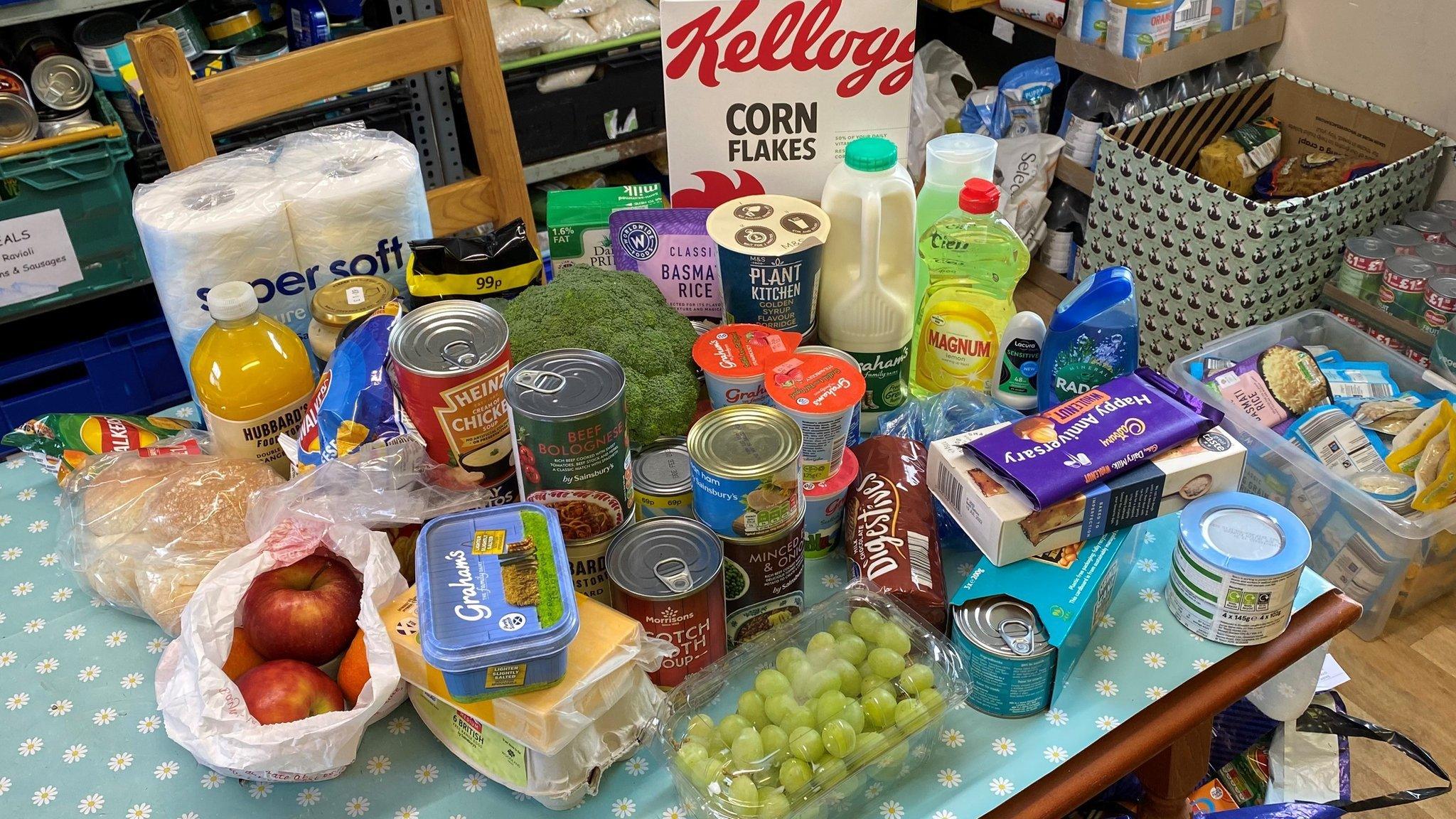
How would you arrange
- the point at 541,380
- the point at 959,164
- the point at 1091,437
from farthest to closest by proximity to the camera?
the point at 959,164 < the point at 1091,437 < the point at 541,380

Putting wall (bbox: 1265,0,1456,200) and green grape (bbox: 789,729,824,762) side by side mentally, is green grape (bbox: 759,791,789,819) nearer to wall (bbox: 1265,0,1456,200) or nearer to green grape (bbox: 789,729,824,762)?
green grape (bbox: 789,729,824,762)

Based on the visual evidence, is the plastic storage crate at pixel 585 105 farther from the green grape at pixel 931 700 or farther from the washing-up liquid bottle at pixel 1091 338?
the green grape at pixel 931 700

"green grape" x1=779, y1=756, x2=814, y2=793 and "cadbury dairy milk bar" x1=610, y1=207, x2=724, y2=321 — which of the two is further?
"cadbury dairy milk bar" x1=610, y1=207, x2=724, y2=321

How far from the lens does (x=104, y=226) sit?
2.06 meters

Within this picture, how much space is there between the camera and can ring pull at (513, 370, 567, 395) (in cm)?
89

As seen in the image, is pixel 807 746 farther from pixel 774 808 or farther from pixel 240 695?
pixel 240 695

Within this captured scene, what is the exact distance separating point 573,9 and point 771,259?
156 cm

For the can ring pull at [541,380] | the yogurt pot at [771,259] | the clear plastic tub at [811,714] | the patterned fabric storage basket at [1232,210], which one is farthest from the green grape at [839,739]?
the patterned fabric storage basket at [1232,210]

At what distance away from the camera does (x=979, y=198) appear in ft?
3.99

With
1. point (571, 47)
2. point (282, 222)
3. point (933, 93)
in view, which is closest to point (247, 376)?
point (282, 222)

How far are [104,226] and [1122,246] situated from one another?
7.02ft

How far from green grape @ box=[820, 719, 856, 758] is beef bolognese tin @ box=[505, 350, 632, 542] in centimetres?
26

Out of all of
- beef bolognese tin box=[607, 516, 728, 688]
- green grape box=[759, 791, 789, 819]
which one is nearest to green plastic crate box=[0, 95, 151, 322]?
beef bolognese tin box=[607, 516, 728, 688]

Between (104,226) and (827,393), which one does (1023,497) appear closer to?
(827,393)
